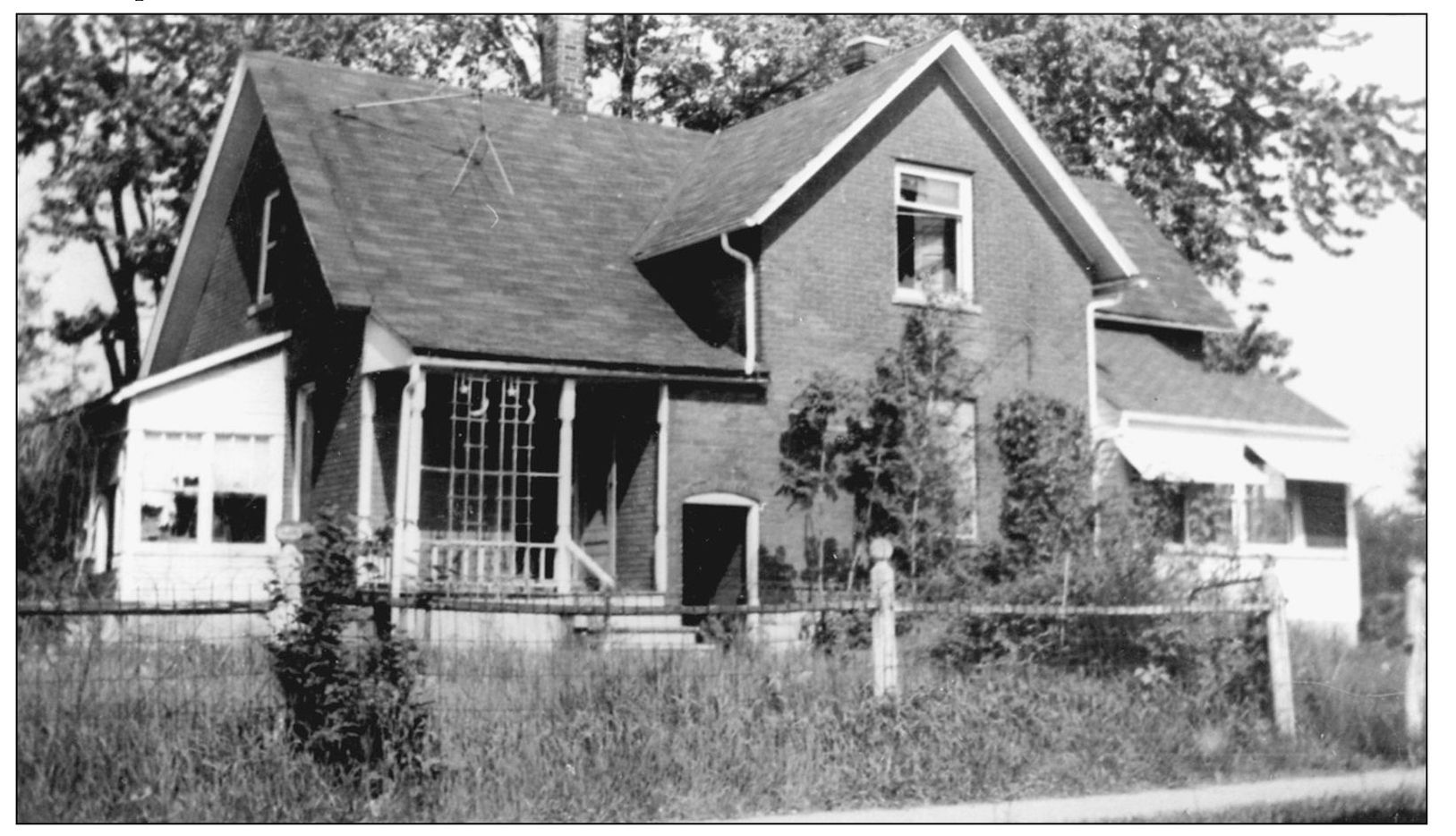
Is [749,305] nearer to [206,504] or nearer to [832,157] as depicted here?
[832,157]

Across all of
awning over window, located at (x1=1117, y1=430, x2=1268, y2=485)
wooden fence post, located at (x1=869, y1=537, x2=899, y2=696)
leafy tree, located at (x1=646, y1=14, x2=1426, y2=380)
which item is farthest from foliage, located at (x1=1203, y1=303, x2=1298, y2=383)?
wooden fence post, located at (x1=869, y1=537, x2=899, y2=696)

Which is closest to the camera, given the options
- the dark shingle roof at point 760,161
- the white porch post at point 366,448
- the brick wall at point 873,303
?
the white porch post at point 366,448

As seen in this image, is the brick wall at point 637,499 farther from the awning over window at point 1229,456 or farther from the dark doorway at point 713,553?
the awning over window at point 1229,456

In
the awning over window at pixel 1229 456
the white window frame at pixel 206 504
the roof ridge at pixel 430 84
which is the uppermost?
the roof ridge at pixel 430 84

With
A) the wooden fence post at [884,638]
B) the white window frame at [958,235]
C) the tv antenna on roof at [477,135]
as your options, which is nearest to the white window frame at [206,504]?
the tv antenna on roof at [477,135]

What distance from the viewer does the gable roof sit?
62.1ft

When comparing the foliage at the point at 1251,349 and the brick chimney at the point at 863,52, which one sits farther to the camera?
the foliage at the point at 1251,349

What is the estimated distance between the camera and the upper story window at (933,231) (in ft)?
65.9

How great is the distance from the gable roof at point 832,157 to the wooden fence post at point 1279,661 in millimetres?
7453

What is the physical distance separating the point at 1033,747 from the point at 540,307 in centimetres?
856

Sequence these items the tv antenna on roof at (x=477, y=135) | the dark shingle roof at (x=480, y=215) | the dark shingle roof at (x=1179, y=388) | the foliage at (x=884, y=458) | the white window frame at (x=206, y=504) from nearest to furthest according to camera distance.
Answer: the dark shingle roof at (x=480, y=215), the white window frame at (x=206, y=504), the foliage at (x=884, y=458), the tv antenna on roof at (x=477, y=135), the dark shingle roof at (x=1179, y=388)

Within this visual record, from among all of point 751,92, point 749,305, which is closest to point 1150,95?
point 751,92

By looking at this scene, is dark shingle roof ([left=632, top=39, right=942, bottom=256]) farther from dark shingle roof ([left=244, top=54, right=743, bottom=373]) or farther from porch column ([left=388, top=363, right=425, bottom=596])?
porch column ([left=388, top=363, right=425, bottom=596])

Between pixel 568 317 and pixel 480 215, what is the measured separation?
6.93 feet
